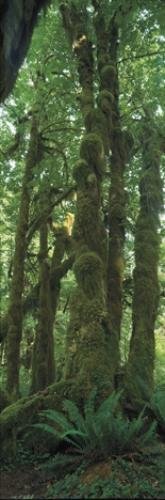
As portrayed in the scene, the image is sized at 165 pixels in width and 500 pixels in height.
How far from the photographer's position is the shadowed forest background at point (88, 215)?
6.24m

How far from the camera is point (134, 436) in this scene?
6004mm

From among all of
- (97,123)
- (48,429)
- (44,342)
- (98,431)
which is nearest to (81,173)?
(97,123)

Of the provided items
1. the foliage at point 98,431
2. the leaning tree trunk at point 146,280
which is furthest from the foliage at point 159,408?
the foliage at point 98,431

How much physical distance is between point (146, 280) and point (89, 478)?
16.9 ft

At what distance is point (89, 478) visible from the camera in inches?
203

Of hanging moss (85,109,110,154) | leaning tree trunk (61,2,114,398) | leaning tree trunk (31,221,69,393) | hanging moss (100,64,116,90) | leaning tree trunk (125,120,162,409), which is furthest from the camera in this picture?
leaning tree trunk (31,221,69,393)

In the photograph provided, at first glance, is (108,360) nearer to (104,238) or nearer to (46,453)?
(46,453)

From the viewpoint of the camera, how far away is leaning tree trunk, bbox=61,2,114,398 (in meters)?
7.14

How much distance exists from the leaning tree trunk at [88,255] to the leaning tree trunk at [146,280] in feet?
3.16

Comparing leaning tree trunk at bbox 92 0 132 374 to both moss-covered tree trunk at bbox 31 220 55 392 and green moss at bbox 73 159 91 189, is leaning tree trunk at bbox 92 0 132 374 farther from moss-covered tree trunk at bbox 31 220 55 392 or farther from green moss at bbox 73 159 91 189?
moss-covered tree trunk at bbox 31 220 55 392

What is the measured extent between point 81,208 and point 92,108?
2207 millimetres

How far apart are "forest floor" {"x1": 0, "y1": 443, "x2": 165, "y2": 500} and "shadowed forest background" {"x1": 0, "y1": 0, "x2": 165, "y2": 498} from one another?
0.17 feet

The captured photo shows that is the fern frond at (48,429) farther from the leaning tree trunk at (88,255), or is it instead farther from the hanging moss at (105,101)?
the hanging moss at (105,101)

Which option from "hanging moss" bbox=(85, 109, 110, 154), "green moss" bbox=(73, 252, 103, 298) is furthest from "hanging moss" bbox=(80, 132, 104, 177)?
"green moss" bbox=(73, 252, 103, 298)
